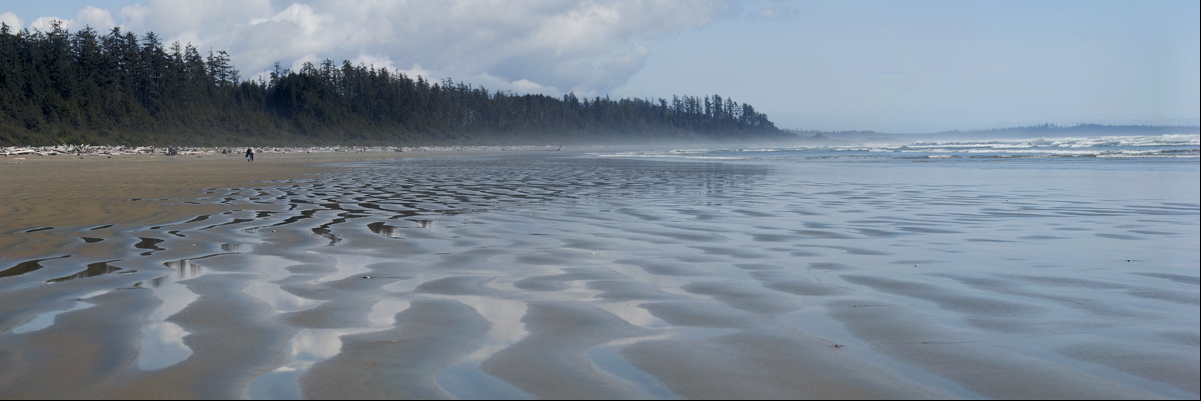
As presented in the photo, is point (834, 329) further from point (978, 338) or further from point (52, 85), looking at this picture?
point (52, 85)

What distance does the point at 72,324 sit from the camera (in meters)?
4.24

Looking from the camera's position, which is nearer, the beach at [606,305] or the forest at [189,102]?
the beach at [606,305]

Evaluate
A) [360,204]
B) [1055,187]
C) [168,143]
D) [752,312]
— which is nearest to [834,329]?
[752,312]

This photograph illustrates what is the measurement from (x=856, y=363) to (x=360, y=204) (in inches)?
420

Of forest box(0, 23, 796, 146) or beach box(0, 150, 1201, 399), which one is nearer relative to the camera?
beach box(0, 150, 1201, 399)

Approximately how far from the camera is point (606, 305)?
4730 mm

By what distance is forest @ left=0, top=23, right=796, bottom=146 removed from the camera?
76.1m

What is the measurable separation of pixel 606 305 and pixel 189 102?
110 metres

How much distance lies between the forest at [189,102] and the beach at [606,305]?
70890mm

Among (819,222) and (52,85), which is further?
(52,85)

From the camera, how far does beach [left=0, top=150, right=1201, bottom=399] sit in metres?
3.14

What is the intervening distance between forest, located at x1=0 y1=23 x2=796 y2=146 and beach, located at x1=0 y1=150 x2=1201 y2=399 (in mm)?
70890

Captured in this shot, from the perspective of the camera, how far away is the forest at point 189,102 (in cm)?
7612

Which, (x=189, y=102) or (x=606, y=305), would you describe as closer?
(x=606, y=305)
